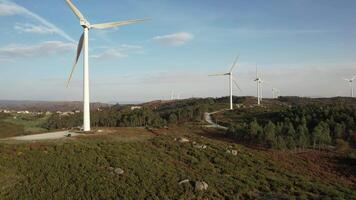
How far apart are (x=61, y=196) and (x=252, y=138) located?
61231mm

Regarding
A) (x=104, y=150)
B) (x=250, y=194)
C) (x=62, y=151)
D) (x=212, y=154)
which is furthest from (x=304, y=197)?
(x=62, y=151)

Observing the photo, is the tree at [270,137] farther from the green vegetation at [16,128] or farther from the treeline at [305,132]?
the green vegetation at [16,128]

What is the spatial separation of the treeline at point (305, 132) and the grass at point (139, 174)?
88.3 ft

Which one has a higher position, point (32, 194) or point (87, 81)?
point (87, 81)

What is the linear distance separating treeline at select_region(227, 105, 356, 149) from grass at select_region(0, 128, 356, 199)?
26.9m

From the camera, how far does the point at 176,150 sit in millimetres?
49844

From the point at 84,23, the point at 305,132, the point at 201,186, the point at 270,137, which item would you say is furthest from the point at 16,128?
the point at 201,186

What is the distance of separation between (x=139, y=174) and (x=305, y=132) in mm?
62656

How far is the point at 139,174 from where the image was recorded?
35.6 m

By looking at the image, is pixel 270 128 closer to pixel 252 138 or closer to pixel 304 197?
pixel 252 138

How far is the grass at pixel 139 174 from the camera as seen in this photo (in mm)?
30219

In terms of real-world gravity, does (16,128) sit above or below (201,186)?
below

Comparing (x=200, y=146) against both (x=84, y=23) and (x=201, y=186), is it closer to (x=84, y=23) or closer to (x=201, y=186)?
(x=201, y=186)

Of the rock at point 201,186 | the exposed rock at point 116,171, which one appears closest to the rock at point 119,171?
the exposed rock at point 116,171
